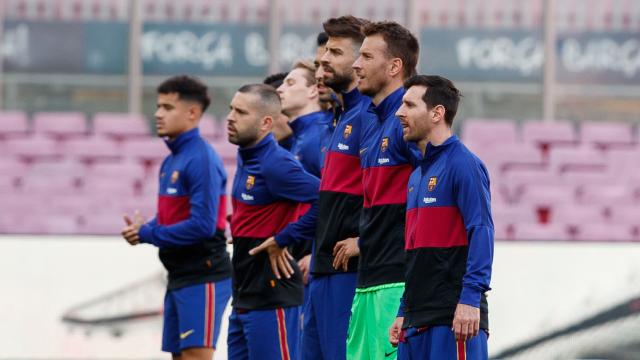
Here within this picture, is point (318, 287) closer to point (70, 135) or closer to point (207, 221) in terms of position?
point (207, 221)

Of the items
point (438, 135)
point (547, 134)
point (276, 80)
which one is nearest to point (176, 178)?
point (276, 80)

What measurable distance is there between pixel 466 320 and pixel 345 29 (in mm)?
1896

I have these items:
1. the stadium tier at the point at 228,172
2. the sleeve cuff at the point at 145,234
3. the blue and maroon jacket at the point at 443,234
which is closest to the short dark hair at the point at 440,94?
the blue and maroon jacket at the point at 443,234

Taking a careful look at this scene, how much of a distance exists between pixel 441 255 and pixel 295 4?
39.2 feet

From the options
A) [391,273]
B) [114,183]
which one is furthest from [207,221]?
[114,183]

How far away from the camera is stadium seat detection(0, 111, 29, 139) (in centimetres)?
1602

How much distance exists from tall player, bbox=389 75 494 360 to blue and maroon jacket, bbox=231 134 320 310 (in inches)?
73.6

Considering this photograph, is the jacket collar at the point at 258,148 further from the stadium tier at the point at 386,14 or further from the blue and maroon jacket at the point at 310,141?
the stadium tier at the point at 386,14

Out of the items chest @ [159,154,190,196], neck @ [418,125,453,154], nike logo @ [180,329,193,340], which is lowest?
nike logo @ [180,329,193,340]

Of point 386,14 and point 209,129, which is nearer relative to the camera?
point 209,129

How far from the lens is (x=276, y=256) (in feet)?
26.4

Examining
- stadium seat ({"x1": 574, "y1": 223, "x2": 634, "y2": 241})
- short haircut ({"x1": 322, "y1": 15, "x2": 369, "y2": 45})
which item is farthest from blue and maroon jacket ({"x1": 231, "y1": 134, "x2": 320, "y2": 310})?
stadium seat ({"x1": 574, "y1": 223, "x2": 634, "y2": 241})

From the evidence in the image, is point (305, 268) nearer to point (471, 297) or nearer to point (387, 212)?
point (387, 212)

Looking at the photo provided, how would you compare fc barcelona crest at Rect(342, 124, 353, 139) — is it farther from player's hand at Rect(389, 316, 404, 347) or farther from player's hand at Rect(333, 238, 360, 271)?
player's hand at Rect(389, 316, 404, 347)
